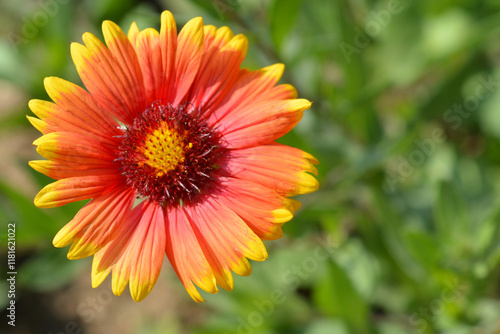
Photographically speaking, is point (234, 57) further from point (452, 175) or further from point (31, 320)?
point (31, 320)

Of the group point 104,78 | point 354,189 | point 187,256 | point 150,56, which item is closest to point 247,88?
point 150,56

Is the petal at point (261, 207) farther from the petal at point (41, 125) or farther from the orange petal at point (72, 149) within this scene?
the petal at point (41, 125)

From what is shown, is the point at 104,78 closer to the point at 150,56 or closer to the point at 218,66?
the point at 150,56

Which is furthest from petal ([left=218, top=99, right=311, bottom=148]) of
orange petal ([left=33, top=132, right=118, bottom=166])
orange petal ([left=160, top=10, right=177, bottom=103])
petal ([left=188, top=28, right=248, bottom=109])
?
orange petal ([left=33, top=132, right=118, bottom=166])

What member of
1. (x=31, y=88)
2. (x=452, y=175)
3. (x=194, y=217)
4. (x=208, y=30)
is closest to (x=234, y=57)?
(x=208, y=30)

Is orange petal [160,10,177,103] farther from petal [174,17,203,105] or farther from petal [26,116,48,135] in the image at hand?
petal [26,116,48,135]

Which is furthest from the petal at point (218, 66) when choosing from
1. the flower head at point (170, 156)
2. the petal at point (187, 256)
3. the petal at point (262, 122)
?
the petal at point (187, 256)
